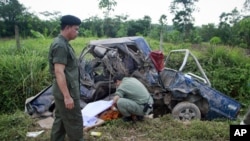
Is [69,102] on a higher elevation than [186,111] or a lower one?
higher

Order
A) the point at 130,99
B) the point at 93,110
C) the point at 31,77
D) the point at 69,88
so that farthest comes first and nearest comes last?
the point at 31,77 → the point at 93,110 → the point at 130,99 → the point at 69,88

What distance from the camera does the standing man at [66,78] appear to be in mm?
3393

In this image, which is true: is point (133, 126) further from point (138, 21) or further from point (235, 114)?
point (138, 21)

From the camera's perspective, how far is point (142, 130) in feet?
16.2

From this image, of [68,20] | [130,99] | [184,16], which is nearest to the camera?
[68,20]

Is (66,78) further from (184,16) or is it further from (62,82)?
(184,16)

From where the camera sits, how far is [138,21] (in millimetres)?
23969

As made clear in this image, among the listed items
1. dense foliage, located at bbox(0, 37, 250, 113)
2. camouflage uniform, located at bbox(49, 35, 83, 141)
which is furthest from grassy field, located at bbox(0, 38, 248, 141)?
dense foliage, located at bbox(0, 37, 250, 113)

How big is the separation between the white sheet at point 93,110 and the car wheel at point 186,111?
4.71 feet

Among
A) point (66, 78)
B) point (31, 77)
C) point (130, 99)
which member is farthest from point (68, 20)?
point (31, 77)

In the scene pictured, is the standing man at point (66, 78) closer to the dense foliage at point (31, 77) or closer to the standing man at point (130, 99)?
the standing man at point (130, 99)

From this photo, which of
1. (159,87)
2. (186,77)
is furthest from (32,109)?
(186,77)

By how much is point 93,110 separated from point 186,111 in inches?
78.2

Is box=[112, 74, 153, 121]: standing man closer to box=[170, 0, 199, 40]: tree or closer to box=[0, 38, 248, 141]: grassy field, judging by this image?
box=[0, 38, 248, 141]: grassy field
